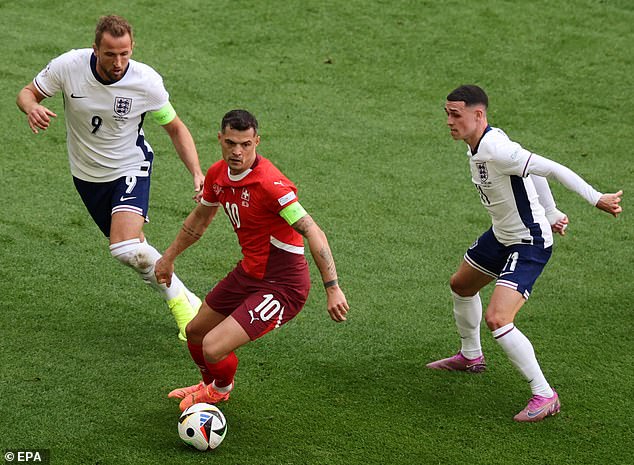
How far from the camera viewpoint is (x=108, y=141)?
670 centimetres

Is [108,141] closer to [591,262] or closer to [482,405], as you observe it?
[482,405]

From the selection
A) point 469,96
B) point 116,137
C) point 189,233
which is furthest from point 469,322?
point 116,137

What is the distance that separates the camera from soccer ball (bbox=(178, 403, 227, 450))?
538cm

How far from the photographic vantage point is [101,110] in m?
6.58

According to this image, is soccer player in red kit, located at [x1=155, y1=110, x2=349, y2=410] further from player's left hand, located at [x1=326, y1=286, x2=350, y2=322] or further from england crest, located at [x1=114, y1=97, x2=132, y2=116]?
england crest, located at [x1=114, y1=97, x2=132, y2=116]

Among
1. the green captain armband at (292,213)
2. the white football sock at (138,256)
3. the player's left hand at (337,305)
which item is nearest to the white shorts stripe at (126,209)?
the white football sock at (138,256)

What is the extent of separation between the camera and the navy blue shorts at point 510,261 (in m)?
6.13

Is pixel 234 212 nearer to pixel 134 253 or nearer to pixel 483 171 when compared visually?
pixel 134 253

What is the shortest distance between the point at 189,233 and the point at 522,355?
2172mm

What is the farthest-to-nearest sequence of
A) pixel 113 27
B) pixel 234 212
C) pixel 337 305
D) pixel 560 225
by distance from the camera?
pixel 560 225 < pixel 113 27 < pixel 234 212 < pixel 337 305

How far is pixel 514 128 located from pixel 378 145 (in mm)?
1697

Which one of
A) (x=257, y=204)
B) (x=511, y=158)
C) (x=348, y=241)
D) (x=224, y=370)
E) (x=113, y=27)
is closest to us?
(x=257, y=204)

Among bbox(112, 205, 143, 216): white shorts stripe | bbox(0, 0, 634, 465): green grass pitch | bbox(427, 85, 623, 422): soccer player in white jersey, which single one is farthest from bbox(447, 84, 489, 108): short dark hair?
bbox(112, 205, 143, 216): white shorts stripe

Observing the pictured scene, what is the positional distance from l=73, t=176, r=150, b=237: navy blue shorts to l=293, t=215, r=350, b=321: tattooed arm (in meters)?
1.71
